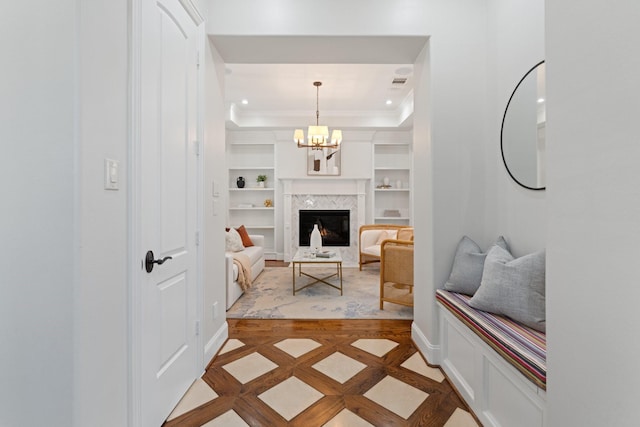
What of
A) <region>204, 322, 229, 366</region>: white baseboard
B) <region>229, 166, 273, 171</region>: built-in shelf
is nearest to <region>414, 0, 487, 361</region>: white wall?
<region>204, 322, 229, 366</region>: white baseboard

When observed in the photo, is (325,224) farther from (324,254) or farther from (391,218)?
(324,254)

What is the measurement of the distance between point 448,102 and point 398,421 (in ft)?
7.02

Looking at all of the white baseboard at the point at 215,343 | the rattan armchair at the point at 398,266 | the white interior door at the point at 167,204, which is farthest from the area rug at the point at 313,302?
the white interior door at the point at 167,204

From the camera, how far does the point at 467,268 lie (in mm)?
2025

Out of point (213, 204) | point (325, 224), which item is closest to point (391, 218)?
point (325, 224)

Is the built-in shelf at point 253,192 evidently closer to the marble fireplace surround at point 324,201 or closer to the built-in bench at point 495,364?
the marble fireplace surround at point 324,201

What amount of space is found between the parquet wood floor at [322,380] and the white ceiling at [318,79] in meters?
2.46

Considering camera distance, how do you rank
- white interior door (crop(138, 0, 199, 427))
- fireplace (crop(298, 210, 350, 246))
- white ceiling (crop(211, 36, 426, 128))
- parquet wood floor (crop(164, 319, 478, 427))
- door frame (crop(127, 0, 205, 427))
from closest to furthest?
door frame (crop(127, 0, 205, 427)) → white interior door (crop(138, 0, 199, 427)) → parquet wood floor (crop(164, 319, 478, 427)) → white ceiling (crop(211, 36, 426, 128)) → fireplace (crop(298, 210, 350, 246))

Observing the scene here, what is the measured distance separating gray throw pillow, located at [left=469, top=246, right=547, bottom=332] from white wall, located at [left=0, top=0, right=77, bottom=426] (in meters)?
1.91

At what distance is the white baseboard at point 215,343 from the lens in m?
2.13

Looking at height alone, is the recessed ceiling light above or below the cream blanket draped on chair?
above

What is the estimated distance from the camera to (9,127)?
975 mm

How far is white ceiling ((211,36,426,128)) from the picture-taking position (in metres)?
2.34

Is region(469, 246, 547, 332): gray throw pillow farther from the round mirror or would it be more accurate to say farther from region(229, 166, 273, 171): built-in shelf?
region(229, 166, 273, 171): built-in shelf
